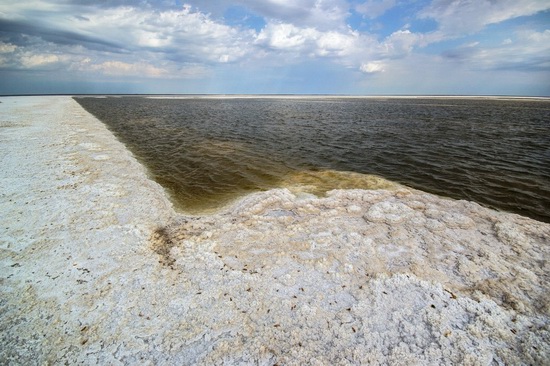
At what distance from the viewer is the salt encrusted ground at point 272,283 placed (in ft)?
12.6

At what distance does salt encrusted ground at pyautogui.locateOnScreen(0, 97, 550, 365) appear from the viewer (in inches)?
151

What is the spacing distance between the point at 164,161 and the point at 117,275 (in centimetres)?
1152

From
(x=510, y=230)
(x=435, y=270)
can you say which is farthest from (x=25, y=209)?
(x=510, y=230)

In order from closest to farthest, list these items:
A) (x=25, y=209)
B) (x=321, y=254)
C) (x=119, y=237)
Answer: (x=321, y=254) < (x=119, y=237) < (x=25, y=209)

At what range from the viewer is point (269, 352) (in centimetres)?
378

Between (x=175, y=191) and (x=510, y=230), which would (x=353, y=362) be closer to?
(x=510, y=230)

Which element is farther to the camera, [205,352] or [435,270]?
[435,270]

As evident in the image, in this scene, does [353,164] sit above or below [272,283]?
above

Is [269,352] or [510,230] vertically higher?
[510,230]

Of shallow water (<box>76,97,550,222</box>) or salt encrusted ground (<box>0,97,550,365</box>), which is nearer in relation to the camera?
salt encrusted ground (<box>0,97,550,365</box>)

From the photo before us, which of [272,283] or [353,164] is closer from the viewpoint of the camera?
[272,283]

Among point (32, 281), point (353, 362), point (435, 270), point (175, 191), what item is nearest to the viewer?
point (353, 362)

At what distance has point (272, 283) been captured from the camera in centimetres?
512

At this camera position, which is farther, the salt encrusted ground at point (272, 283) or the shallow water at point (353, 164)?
the shallow water at point (353, 164)
